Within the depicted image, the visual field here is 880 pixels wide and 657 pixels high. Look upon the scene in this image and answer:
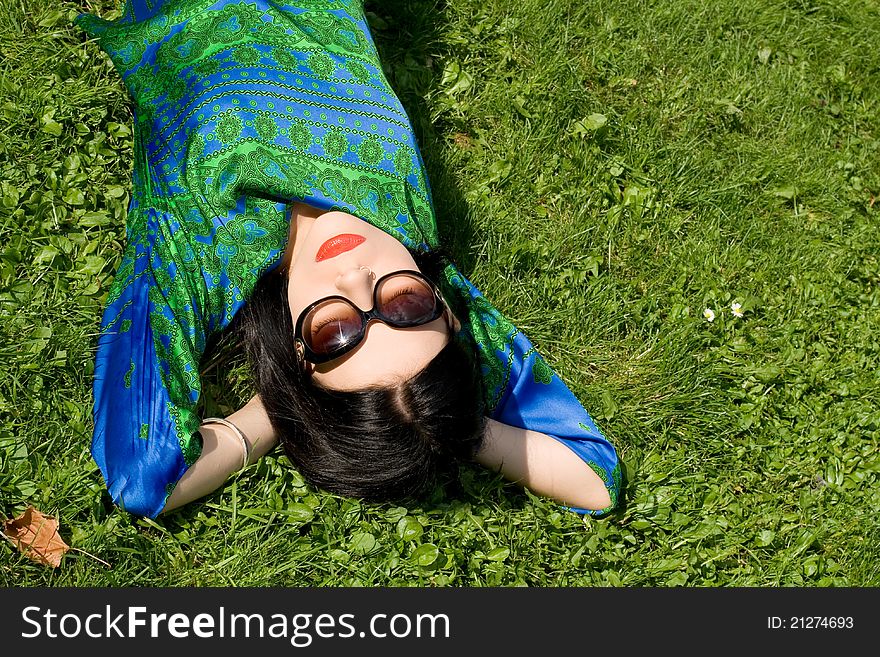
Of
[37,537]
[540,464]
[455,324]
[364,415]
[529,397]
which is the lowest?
[37,537]

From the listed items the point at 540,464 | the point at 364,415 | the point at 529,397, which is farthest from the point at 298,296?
the point at 540,464

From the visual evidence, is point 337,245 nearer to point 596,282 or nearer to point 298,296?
point 298,296

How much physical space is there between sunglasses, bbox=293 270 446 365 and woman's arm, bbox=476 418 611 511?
690 mm

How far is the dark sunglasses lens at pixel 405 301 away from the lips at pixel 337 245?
0.88ft

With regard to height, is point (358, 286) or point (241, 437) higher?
point (358, 286)

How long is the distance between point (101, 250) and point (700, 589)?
322 cm

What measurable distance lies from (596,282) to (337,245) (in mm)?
1687

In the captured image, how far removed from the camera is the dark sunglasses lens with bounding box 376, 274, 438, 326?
3.17 m

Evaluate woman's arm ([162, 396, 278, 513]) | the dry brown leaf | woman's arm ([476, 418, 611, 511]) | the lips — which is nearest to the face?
the lips

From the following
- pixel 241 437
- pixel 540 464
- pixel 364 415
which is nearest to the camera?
pixel 364 415

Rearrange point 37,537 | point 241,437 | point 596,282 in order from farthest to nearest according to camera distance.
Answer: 1. point 596,282
2. point 241,437
3. point 37,537

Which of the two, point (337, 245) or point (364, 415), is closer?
point (364, 415)

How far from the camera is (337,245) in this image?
338 centimetres

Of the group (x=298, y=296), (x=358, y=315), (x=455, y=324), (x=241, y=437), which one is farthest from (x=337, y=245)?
(x=241, y=437)
